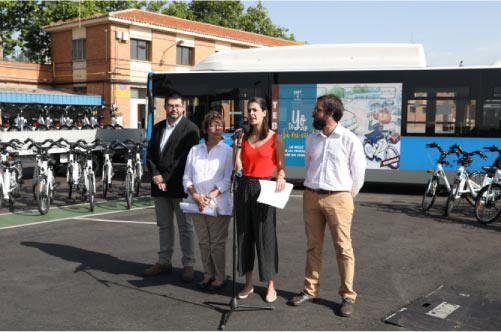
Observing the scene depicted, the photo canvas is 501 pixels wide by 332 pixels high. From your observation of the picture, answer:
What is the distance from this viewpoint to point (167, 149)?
17.8 ft

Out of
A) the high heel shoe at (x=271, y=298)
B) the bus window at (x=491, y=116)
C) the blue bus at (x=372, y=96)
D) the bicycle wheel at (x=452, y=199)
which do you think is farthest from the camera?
the blue bus at (x=372, y=96)

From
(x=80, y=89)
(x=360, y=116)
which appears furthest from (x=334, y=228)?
(x=80, y=89)

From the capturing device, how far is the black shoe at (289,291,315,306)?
4.58 m

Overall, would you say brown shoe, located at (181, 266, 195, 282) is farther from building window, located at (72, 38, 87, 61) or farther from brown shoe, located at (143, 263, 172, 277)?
building window, located at (72, 38, 87, 61)

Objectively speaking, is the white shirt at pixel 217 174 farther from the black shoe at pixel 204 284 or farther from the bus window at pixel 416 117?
the bus window at pixel 416 117

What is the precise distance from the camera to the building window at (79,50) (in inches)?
1373

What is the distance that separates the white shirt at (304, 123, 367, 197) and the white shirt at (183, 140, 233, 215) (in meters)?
0.90

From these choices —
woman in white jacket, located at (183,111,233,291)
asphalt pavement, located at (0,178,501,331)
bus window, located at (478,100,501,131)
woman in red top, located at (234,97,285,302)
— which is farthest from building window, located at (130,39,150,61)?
woman in red top, located at (234,97,285,302)

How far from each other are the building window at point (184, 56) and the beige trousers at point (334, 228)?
34.1 m

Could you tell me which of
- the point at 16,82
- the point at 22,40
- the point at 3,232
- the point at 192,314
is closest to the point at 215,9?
the point at 22,40

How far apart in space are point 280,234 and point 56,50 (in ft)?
111

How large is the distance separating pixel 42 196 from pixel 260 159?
6.11 meters

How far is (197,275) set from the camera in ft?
18.3

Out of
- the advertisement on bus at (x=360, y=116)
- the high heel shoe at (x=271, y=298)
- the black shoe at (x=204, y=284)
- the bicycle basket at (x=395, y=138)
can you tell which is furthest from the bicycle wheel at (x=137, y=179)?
the high heel shoe at (x=271, y=298)
